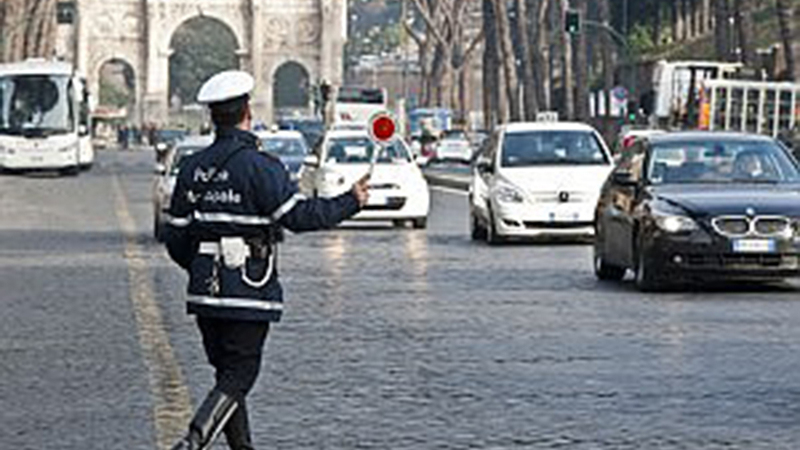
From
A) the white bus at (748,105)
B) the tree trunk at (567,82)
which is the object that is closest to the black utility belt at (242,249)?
the white bus at (748,105)

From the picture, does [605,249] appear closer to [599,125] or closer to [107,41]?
[599,125]

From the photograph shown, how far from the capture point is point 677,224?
22.3 meters

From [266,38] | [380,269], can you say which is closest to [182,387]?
[380,269]

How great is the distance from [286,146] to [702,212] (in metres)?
25.8

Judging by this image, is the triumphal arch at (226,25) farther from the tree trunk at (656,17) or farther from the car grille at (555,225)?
the car grille at (555,225)

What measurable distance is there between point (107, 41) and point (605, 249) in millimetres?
160530

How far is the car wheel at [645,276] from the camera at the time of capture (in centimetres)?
2261

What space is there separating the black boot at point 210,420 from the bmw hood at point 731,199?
12.4m

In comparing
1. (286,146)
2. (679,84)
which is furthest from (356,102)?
(286,146)

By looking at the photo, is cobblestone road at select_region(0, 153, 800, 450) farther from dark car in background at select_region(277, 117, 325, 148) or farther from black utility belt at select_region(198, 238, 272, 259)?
dark car in background at select_region(277, 117, 325, 148)

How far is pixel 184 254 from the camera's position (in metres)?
10.5

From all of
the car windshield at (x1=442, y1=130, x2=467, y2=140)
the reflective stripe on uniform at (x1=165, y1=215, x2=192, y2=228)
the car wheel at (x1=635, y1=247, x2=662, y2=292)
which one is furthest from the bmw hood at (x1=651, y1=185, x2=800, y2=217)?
the car windshield at (x1=442, y1=130, x2=467, y2=140)

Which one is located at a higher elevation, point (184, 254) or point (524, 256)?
point (184, 254)

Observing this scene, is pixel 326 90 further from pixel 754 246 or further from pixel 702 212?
pixel 754 246
